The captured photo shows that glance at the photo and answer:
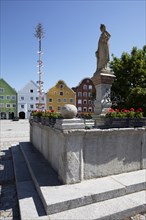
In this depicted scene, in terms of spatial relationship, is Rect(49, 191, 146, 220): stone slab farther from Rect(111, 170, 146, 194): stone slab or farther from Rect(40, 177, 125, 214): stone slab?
Rect(111, 170, 146, 194): stone slab

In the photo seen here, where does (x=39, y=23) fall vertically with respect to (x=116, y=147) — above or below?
above

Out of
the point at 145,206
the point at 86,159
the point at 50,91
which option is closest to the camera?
the point at 145,206

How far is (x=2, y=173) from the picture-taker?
5.57m

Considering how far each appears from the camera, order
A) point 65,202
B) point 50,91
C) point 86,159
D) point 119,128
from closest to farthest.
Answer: point 65,202
point 86,159
point 119,128
point 50,91

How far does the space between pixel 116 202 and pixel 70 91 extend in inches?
1881

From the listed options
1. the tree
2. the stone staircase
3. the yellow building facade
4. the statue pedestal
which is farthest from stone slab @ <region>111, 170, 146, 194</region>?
the yellow building facade

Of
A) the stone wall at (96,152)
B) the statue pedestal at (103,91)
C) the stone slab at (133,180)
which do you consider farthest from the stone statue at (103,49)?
the stone slab at (133,180)

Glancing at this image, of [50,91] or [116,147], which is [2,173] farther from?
[50,91]

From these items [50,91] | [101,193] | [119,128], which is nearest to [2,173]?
[101,193]

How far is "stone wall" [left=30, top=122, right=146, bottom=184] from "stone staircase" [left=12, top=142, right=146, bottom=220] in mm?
215

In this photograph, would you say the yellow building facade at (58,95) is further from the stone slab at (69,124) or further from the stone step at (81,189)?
the stone slab at (69,124)

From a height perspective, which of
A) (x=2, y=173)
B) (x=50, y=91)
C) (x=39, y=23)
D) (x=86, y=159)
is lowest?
(x=2, y=173)

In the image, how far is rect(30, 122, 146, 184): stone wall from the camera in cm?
379

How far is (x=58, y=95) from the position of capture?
49.7 m
